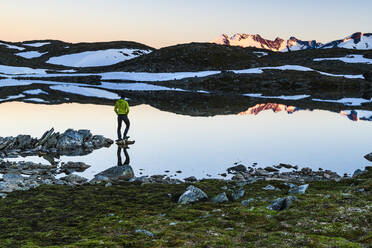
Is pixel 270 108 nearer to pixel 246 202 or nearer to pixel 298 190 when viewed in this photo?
pixel 298 190

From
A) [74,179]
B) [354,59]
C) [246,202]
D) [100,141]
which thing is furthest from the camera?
[354,59]

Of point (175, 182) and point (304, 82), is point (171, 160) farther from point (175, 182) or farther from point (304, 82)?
point (304, 82)

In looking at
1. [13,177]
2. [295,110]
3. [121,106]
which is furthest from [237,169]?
[295,110]

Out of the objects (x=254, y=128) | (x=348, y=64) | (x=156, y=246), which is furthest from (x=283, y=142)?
(x=348, y=64)

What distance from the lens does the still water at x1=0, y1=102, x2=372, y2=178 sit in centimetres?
2741

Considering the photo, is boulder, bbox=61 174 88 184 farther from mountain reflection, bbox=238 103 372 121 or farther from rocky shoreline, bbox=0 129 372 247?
mountain reflection, bbox=238 103 372 121

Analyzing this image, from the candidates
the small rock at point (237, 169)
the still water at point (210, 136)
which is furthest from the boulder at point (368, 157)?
the small rock at point (237, 169)

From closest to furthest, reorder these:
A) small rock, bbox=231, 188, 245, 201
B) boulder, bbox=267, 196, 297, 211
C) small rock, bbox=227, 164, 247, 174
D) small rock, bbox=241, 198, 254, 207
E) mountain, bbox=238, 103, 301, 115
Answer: boulder, bbox=267, 196, 297, 211
small rock, bbox=241, 198, 254, 207
small rock, bbox=231, 188, 245, 201
small rock, bbox=227, 164, 247, 174
mountain, bbox=238, 103, 301, 115

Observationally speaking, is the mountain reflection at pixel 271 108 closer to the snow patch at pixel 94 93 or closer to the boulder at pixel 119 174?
the snow patch at pixel 94 93

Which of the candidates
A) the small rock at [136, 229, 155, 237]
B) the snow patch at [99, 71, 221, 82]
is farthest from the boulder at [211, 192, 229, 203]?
the snow patch at [99, 71, 221, 82]

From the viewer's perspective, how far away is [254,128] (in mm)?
43062

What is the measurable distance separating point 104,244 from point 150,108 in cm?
5003

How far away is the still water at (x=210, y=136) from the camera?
89.9ft

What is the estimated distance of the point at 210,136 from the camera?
3722cm
